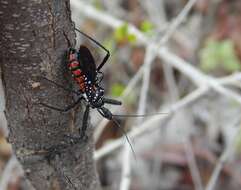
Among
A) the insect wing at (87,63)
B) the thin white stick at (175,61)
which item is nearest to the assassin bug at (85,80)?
the insect wing at (87,63)

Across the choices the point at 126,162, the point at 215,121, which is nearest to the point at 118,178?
the point at 215,121

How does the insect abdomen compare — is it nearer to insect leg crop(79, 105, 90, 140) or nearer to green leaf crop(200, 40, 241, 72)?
insect leg crop(79, 105, 90, 140)

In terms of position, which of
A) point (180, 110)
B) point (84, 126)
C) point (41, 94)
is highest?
point (41, 94)

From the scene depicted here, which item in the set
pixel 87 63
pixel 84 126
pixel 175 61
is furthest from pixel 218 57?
pixel 84 126

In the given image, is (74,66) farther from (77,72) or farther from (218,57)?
(218,57)

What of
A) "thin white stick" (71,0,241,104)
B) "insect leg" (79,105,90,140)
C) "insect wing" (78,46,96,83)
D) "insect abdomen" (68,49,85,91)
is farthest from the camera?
"thin white stick" (71,0,241,104)

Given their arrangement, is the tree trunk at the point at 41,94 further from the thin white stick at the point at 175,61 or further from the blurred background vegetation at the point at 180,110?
the blurred background vegetation at the point at 180,110

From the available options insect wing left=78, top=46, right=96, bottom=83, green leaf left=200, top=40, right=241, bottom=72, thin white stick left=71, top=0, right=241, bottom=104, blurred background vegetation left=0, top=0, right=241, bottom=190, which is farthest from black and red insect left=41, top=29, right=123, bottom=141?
green leaf left=200, top=40, right=241, bottom=72

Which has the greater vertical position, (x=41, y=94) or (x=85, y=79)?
(x=41, y=94)
